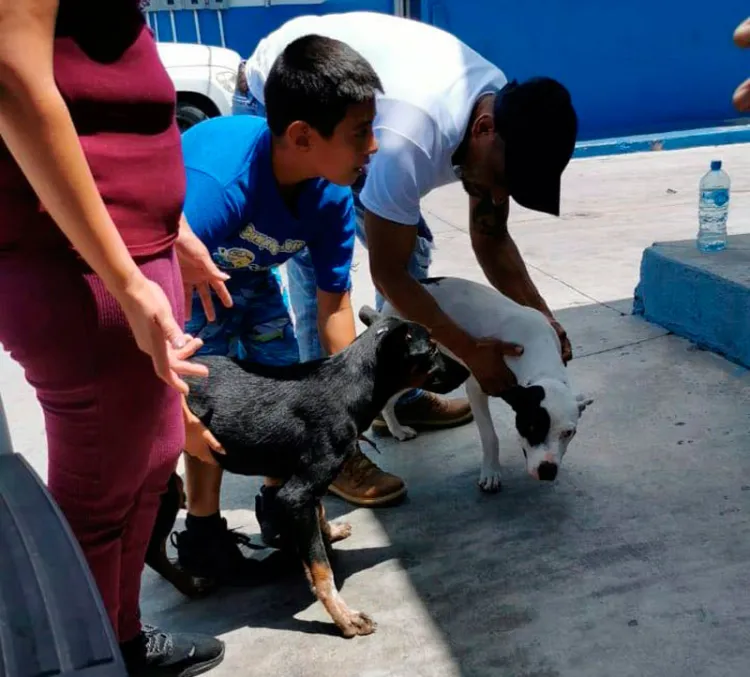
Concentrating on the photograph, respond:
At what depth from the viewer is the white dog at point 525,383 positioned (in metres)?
2.97

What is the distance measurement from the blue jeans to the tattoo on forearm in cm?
21

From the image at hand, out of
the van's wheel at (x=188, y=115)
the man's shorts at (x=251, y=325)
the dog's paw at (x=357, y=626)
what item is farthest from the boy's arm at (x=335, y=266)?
the van's wheel at (x=188, y=115)

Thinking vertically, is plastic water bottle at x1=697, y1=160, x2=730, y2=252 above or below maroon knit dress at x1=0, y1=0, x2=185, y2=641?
below

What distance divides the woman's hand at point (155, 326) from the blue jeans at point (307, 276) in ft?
6.03

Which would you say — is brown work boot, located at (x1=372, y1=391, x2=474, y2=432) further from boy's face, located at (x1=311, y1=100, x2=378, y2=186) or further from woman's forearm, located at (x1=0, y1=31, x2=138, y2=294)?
woman's forearm, located at (x1=0, y1=31, x2=138, y2=294)

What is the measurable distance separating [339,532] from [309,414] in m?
0.60

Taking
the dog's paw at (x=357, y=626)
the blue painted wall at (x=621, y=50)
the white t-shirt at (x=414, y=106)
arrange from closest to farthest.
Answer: the dog's paw at (x=357, y=626)
the white t-shirt at (x=414, y=106)
the blue painted wall at (x=621, y=50)

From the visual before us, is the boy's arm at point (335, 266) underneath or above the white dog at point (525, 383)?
above

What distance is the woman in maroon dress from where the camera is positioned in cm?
134

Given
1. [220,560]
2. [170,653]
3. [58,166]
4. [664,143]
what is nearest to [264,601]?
[220,560]

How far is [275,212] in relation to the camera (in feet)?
8.59

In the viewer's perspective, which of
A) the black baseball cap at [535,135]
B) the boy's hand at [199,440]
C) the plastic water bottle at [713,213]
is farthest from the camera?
the plastic water bottle at [713,213]

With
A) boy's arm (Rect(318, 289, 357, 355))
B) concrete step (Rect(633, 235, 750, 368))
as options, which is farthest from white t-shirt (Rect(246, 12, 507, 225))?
concrete step (Rect(633, 235, 750, 368))

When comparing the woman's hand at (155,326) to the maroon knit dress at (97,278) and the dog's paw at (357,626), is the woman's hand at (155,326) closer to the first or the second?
the maroon knit dress at (97,278)
